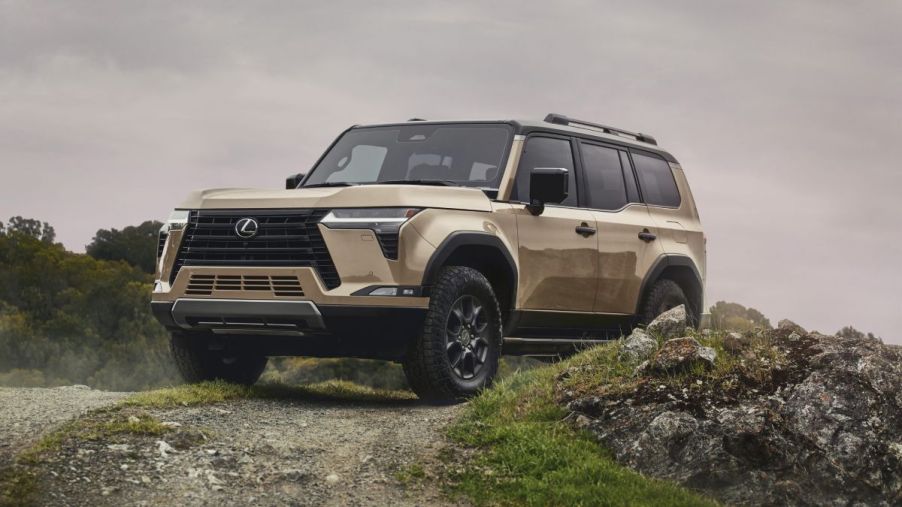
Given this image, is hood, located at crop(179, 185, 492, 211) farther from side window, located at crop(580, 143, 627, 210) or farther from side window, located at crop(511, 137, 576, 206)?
side window, located at crop(580, 143, 627, 210)

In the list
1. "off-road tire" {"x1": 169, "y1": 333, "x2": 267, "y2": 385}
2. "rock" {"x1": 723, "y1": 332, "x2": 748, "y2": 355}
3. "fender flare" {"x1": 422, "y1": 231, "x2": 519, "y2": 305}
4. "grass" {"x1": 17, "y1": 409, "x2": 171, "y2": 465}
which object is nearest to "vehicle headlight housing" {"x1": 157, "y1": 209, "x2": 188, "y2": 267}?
"off-road tire" {"x1": 169, "y1": 333, "x2": 267, "y2": 385}

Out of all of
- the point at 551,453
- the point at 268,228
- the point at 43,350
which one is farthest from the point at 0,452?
the point at 43,350

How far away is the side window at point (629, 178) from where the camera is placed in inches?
467

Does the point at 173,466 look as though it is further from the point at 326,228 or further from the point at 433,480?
the point at 326,228

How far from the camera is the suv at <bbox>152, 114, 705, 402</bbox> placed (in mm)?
8898

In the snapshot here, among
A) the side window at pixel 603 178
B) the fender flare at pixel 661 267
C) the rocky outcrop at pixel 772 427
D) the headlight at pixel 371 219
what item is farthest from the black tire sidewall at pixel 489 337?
the fender flare at pixel 661 267

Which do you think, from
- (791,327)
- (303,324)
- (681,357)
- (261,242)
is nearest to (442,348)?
(303,324)

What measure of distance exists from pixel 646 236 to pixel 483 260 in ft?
8.29

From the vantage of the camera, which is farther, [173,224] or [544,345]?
[544,345]

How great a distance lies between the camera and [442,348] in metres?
9.21

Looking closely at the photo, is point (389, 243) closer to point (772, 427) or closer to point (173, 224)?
point (173, 224)

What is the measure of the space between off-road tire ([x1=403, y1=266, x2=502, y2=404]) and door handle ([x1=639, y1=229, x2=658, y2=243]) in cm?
257

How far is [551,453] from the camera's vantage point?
7773 millimetres

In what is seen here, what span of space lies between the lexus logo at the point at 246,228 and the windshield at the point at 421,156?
128 centimetres
